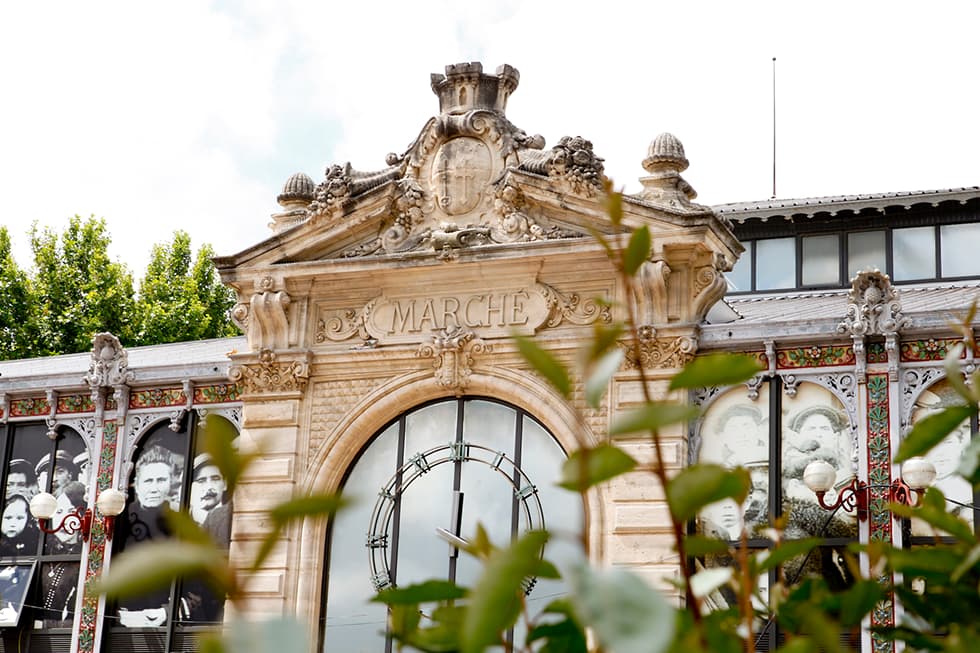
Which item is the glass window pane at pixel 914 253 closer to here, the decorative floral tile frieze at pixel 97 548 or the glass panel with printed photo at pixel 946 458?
the glass panel with printed photo at pixel 946 458

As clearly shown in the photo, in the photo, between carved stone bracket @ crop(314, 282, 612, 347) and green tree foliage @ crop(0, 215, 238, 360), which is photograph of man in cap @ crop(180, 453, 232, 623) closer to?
carved stone bracket @ crop(314, 282, 612, 347)

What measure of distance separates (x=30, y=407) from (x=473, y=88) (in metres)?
7.09

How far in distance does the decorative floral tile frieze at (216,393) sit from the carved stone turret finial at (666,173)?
5535mm

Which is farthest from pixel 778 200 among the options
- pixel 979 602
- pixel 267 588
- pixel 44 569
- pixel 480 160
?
pixel 979 602

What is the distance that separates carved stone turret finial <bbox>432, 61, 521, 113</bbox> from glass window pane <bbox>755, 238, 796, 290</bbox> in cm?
597

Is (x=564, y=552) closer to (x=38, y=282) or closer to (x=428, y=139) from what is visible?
(x=428, y=139)

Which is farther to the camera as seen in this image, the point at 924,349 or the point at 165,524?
the point at 165,524

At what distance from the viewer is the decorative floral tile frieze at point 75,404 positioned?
1927 cm

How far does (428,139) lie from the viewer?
57.2 ft

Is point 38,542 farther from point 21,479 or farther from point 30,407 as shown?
point 30,407

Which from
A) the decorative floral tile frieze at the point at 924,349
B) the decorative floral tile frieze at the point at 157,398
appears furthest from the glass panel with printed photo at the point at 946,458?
the decorative floral tile frieze at the point at 157,398

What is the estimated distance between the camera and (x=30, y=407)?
64.2 feet

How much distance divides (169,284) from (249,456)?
39.4 metres

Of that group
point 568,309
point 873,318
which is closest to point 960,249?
point 873,318
